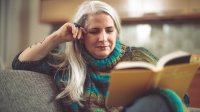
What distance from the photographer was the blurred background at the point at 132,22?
10.1ft

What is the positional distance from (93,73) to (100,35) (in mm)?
179

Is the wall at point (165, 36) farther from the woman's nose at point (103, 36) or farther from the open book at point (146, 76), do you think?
the open book at point (146, 76)

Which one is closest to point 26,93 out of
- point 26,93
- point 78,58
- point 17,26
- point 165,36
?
point 26,93

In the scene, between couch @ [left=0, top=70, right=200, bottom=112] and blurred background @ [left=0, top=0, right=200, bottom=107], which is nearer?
couch @ [left=0, top=70, right=200, bottom=112]

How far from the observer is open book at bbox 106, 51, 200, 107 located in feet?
2.96

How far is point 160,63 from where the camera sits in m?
0.95

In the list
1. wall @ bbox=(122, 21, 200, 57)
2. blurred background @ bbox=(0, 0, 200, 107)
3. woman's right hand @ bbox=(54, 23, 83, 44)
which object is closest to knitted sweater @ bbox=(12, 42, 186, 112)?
woman's right hand @ bbox=(54, 23, 83, 44)

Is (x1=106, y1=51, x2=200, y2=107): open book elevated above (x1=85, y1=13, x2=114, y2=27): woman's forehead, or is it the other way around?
(x1=85, y1=13, x2=114, y2=27): woman's forehead

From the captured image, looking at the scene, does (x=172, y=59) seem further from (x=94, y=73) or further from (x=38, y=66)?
(x=38, y=66)

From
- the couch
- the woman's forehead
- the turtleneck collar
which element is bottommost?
the couch

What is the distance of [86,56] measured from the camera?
136cm

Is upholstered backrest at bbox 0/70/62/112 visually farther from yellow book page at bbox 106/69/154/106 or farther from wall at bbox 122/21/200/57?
wall at bbox 122/21/200/57

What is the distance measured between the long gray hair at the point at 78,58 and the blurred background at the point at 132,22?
1.74m

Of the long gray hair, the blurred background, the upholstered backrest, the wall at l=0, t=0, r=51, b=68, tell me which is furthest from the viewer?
the wall at l=0, t=0, r=51, b=68
